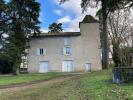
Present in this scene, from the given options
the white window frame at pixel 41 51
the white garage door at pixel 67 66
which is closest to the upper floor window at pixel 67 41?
the white garage door at pixel 67 66

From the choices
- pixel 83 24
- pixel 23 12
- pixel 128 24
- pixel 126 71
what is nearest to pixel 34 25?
pixel 23 12

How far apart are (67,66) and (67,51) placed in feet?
9.92

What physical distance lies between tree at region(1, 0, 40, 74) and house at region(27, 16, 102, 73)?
671cm

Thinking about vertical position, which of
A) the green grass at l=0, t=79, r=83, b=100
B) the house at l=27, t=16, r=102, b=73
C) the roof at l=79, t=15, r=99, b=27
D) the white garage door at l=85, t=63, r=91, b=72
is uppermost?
the roof at l=79, t=15, r=99, b=27

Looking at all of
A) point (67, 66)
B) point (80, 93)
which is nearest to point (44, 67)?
point (67, 66)

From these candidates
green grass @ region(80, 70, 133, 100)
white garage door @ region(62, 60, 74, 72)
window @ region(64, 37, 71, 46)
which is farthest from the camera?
window @ region(64, 37, 71, 46)

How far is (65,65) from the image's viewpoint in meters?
72.9

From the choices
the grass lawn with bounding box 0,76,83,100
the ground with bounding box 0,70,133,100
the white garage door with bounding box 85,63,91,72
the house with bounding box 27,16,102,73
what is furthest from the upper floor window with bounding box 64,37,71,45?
the grass lawn with bounding box 0,76,83,100

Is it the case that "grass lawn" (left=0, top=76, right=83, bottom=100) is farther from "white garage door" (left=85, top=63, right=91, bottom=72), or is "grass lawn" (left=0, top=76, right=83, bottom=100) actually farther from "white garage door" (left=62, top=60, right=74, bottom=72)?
"white garage door" (left=62, top=60, right=74, bottom=72)

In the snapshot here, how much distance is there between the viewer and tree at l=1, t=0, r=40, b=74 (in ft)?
208

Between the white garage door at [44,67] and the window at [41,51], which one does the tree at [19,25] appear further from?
the white garage door at [44,67]

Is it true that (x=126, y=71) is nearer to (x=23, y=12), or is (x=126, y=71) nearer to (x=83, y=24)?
(x=23, y=12)

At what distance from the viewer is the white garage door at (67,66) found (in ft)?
237

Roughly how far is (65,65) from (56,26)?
4356 cm
